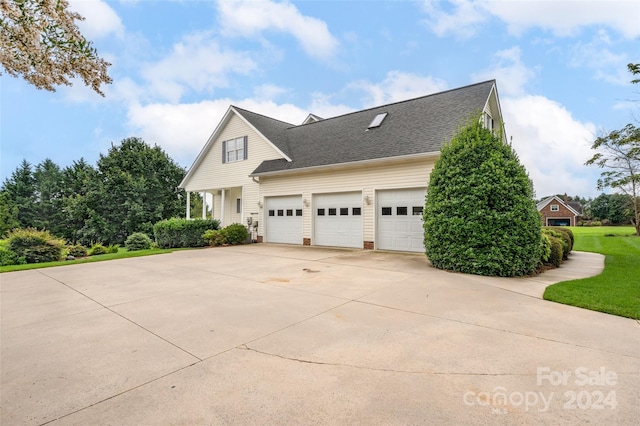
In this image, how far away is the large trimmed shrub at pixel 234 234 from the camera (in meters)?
15.1

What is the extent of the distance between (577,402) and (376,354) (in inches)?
63.2

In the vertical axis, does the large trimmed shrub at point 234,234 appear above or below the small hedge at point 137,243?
above

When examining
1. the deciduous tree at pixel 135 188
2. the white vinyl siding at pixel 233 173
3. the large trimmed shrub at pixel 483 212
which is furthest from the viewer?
the deciduous tree at pixel 135 188

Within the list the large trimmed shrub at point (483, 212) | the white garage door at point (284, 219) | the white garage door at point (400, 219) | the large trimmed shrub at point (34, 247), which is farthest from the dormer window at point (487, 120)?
the large trimmed shrub at point (34, 247)

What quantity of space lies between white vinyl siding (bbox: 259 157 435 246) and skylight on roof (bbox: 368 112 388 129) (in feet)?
9.16

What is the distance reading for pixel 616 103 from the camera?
10477 mm

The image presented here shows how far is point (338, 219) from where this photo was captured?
13.3 meters

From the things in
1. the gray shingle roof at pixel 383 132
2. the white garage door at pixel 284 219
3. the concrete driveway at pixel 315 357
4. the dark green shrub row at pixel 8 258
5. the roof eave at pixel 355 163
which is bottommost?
the concrete driveway at pixel 315 357

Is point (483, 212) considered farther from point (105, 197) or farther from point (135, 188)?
point (105, 197)

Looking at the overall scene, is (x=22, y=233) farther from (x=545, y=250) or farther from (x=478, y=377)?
(x=545, y=250)

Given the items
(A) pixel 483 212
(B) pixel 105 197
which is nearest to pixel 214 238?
(A) pixel 483 212

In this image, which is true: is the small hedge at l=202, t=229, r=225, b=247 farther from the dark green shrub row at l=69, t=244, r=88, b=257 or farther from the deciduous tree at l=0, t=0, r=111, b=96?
the deciduous tree at l=0, t=0, r=111, b=96

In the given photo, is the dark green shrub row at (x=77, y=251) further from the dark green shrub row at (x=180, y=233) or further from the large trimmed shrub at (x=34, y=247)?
the dark green shrub row at (x=180, y=233)

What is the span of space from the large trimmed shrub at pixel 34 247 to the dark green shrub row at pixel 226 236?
18.2 feet
